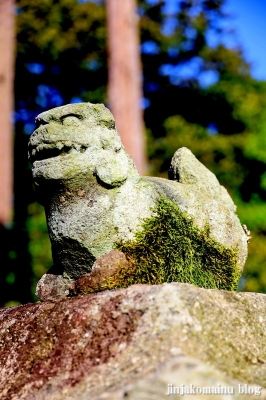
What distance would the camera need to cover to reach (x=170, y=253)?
2877 mm

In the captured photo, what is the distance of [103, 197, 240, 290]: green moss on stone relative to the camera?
9.18 feet

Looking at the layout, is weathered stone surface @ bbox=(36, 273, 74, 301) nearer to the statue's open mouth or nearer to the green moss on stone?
the green moss on stone

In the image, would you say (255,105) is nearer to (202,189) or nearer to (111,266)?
(202,189)

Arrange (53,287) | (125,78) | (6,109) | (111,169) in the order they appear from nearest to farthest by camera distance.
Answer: (111,169) < (53,287) < (125,78) < (6,109)

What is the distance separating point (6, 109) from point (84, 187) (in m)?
5.65

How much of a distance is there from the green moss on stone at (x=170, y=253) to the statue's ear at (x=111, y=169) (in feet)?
0.82

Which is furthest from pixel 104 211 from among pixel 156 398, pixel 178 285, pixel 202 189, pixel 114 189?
pixel 156 398

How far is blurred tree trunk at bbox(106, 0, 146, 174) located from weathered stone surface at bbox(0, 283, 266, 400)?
4.35 metres

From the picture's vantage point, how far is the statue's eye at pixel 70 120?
2849 millimetres

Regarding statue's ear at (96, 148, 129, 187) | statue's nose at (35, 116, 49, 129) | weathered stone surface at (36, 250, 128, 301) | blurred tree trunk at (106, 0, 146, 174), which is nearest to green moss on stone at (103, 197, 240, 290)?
weathered stone surface at (36, 250, 128, 301)

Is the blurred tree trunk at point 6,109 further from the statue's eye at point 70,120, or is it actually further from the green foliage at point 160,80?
the statue's eye at point 70,120

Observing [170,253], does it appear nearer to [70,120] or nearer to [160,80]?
[70,120]

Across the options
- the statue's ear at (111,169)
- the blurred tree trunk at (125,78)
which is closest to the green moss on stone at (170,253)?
the statue's ear at (111,169)

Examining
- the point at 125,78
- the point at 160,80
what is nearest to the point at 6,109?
the point at 125,78
